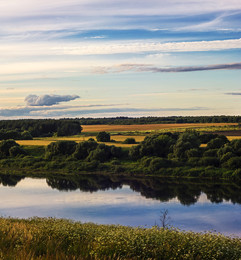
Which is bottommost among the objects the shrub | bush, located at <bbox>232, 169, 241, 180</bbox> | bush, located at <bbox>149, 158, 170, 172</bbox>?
bush, located at <bbox>232, 169, 241, 180</bbox>

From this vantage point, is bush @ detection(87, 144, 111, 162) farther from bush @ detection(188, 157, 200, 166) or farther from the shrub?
the shrub

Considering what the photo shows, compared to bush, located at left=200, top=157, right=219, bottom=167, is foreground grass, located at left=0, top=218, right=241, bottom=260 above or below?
above

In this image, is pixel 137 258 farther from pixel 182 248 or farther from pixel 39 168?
pixel 39 168

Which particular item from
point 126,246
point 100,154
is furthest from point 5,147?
point 126,246

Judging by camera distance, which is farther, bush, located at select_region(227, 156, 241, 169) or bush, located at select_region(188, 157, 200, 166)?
bush, located at select_region(188, 157, 200, 166)

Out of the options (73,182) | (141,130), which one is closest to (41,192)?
(73,182)

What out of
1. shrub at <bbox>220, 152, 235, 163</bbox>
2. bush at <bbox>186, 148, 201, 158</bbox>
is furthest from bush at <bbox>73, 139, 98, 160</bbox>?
shrub at <bbox>220, 152, 235, 163</bbox>

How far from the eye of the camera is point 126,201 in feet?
131

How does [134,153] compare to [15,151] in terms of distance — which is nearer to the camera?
[134,153]

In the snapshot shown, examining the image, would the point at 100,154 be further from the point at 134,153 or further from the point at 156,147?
the point at 156,147

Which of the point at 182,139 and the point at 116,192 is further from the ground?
the point at 182,139

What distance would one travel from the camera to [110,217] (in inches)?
1298

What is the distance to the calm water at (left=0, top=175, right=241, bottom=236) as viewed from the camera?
32.3 m

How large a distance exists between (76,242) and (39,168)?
49729 millimetres
